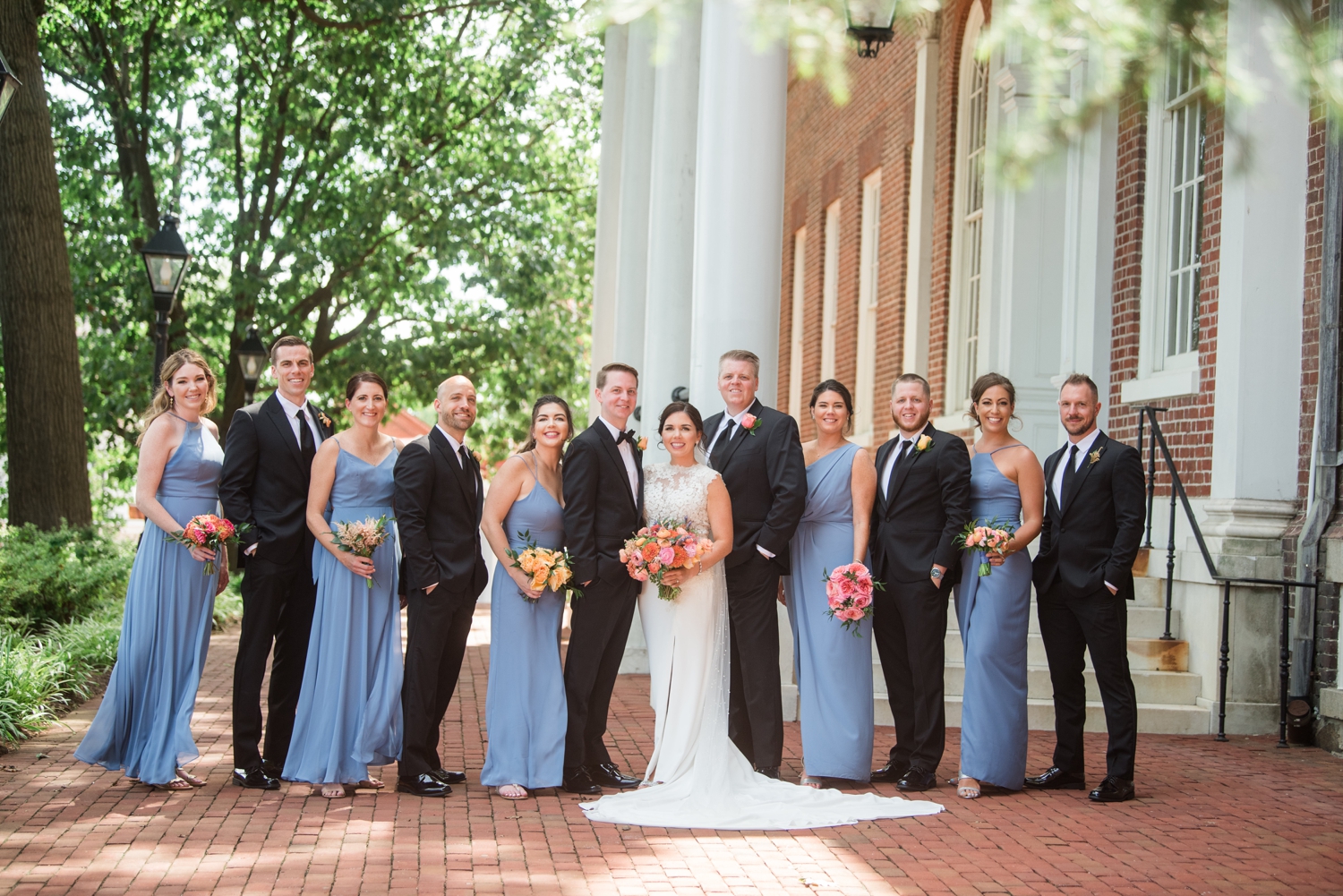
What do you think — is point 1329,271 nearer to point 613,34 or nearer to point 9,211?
point 613,34

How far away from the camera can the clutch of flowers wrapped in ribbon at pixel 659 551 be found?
6371 mm

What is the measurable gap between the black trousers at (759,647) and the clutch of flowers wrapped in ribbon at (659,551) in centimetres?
48

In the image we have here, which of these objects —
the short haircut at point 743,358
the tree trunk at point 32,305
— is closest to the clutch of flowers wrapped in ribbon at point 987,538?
the short haircut at point 743,358

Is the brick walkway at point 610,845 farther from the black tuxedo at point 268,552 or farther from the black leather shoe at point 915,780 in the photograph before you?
the black tuxedo at point 268,552

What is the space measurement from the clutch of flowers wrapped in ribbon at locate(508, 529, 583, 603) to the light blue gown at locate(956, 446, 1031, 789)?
207 cm

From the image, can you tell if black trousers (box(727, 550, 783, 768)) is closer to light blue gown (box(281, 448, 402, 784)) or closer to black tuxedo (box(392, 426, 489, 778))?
black tuxedo (box(392, 426, 489, 778))

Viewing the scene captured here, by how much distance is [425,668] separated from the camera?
6.54 metres

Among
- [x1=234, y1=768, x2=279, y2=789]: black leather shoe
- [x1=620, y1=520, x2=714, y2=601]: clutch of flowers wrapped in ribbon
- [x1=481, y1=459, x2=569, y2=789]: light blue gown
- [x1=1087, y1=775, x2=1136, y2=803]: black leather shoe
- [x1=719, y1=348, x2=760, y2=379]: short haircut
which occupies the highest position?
[x1=719, y1=348, x2=760, y2=379]: short haircut

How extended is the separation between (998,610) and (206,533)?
390 cm

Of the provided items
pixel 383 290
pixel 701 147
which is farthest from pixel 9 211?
pixel 383 290

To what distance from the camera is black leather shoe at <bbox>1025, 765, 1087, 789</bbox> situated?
693 centimetres

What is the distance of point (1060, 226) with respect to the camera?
12.3 metres

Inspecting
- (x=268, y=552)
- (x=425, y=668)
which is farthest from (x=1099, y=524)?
(x=268, y=552)

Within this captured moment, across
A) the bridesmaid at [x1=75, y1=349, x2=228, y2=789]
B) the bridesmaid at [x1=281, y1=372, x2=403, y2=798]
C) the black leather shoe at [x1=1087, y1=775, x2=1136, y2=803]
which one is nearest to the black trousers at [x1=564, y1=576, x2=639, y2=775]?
the bridesmaid at [x1=281, y1=372, x2=403, y2=798]
